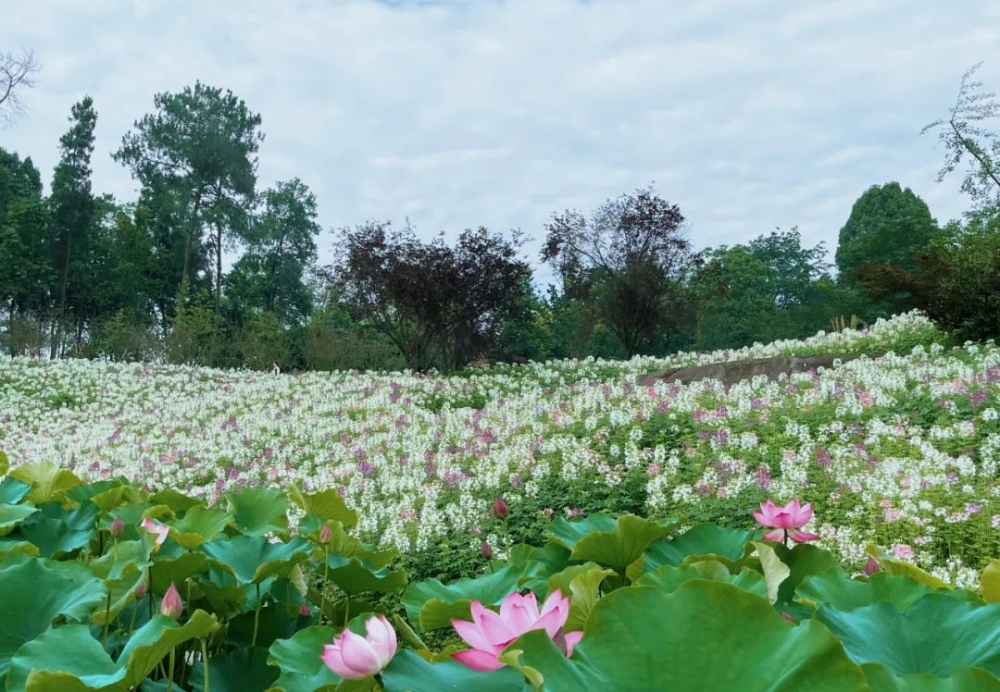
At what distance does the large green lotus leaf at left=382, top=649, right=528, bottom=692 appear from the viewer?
0.84 metres

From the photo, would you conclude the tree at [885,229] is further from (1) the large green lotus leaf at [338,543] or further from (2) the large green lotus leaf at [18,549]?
(2) the large green lotus leaf at [18,549]

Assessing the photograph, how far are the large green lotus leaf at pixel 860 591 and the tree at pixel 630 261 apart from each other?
1972 centimetres

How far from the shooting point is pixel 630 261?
68.7 ft

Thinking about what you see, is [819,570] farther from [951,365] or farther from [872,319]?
[872,319]

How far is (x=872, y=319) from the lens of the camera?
28.3m

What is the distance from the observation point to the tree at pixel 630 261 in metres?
20.8

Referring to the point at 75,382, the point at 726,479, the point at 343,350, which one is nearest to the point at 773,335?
the point at 343,350

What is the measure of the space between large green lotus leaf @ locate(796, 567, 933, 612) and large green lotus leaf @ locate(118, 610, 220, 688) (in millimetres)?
961

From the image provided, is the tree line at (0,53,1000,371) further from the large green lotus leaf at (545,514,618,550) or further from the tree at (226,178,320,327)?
the large green lotus leaf at (545,514,618,550)

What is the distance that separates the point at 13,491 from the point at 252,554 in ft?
3.75

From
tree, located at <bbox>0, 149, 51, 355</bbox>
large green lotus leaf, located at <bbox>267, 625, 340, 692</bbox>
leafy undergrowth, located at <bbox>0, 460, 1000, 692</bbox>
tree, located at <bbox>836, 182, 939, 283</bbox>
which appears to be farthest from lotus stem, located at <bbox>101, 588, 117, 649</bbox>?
tree, located at <bbox>0, 149, 51, 355</bbox>

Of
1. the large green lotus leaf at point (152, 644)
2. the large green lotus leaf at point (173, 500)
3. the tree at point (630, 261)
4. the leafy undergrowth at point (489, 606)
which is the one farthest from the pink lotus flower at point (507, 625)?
the tree at point (630, 261)

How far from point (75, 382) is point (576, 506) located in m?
14.0

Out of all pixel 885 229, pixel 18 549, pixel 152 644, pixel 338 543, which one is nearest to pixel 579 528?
pixel 338 543
